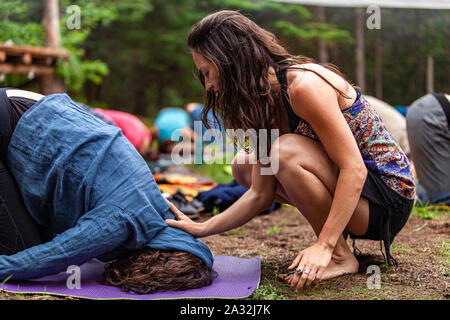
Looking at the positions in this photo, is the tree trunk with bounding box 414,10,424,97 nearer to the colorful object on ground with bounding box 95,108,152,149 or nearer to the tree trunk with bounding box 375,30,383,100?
the tree trunk with bounding box 375,30,383,100

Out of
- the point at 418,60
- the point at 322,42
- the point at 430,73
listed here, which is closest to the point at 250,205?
the point at 430,73

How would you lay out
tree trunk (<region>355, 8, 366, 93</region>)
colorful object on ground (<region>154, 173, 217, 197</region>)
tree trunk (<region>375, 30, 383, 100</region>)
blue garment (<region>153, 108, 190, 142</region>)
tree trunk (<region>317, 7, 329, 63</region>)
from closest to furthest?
colorful object on ground (<region>154, 173, 217, 197</region>)
blue garment (<region>153, 108, 190, 142</region>)
tree trunk (<region>355, 8, 366, 93</region>)
tree trunk (<region>317, 7, 329, 63</region>)
tree trunk (<region>375, 30, 383, 100</region>)

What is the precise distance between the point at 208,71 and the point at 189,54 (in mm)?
11517

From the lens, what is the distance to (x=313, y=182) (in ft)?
5.59

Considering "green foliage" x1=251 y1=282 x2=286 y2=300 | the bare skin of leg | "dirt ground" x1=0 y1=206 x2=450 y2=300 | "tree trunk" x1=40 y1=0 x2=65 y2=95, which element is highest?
"tree trunk" x1=40 y1=0 x2=65 y2=95

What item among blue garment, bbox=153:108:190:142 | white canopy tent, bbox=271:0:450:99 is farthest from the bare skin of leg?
blue garment, bbox=153:108:190:142

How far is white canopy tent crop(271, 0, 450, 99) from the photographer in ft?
19.4

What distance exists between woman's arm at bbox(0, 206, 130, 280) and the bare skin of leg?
1.92 ft

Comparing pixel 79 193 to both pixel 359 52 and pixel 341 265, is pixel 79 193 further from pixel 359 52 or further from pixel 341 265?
pixel 359 52

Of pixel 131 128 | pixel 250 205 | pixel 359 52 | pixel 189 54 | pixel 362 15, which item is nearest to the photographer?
pixel 250 205

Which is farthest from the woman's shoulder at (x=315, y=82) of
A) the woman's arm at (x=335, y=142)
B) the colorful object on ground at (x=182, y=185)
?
the colorful object on ground at (x=182, y=185)

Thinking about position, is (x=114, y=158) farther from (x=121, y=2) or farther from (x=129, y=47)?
(x=129, y=47)

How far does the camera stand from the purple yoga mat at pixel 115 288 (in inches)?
62.1

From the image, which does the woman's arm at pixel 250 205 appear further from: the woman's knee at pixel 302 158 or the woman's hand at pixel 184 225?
the woman's knee at pixel 302 158
